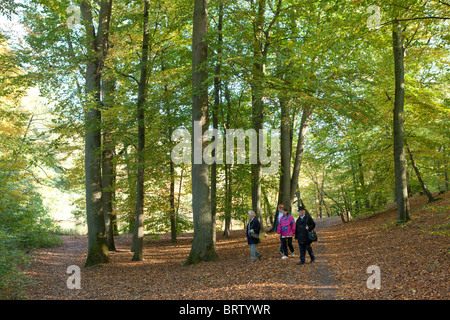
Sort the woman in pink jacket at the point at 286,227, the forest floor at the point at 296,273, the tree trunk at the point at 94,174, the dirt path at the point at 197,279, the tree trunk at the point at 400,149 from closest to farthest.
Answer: the forest floor at the point at 296,273 → the dirt path at the point at 197,279 → the woman in pink jacket at the point at 286,227 → the tree trunk at the point at 400,149 → the tree trunk at the point at 94,174

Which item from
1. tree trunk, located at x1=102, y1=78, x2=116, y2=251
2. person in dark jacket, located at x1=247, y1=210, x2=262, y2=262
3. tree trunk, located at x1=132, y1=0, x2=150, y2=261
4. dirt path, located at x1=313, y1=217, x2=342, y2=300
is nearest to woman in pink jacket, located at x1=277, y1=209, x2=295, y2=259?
person in dark jacket, located at x1=247, y1=210, x2=262, y2=262

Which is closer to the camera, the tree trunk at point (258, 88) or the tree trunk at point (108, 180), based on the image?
the tree trunk at point (258, 88)

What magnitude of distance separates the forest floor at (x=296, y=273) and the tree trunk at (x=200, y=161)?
21.7 inches

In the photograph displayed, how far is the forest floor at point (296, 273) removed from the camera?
628cm

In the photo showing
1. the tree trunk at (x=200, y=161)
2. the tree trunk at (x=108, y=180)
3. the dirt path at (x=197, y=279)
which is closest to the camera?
the dirt path at (x=197, y=279)

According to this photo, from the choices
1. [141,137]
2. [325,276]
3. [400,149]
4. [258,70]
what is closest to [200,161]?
[141,137]

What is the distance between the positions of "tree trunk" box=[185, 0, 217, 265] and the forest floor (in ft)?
1.81

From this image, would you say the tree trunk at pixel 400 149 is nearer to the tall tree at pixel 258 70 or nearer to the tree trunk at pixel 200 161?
the tall tree at pixel 258 70

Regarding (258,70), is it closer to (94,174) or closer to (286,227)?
(286,227)

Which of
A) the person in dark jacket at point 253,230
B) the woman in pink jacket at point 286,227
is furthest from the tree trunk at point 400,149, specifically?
the person in dark jacket at point 253,230

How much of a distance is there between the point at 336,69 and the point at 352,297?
29.3 feet

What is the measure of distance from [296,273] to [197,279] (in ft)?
8.43

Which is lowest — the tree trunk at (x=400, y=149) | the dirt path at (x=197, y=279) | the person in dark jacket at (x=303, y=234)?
the dirt path at (x=197, y=279)

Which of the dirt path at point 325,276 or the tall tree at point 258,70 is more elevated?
the tall tree at point 258,70
